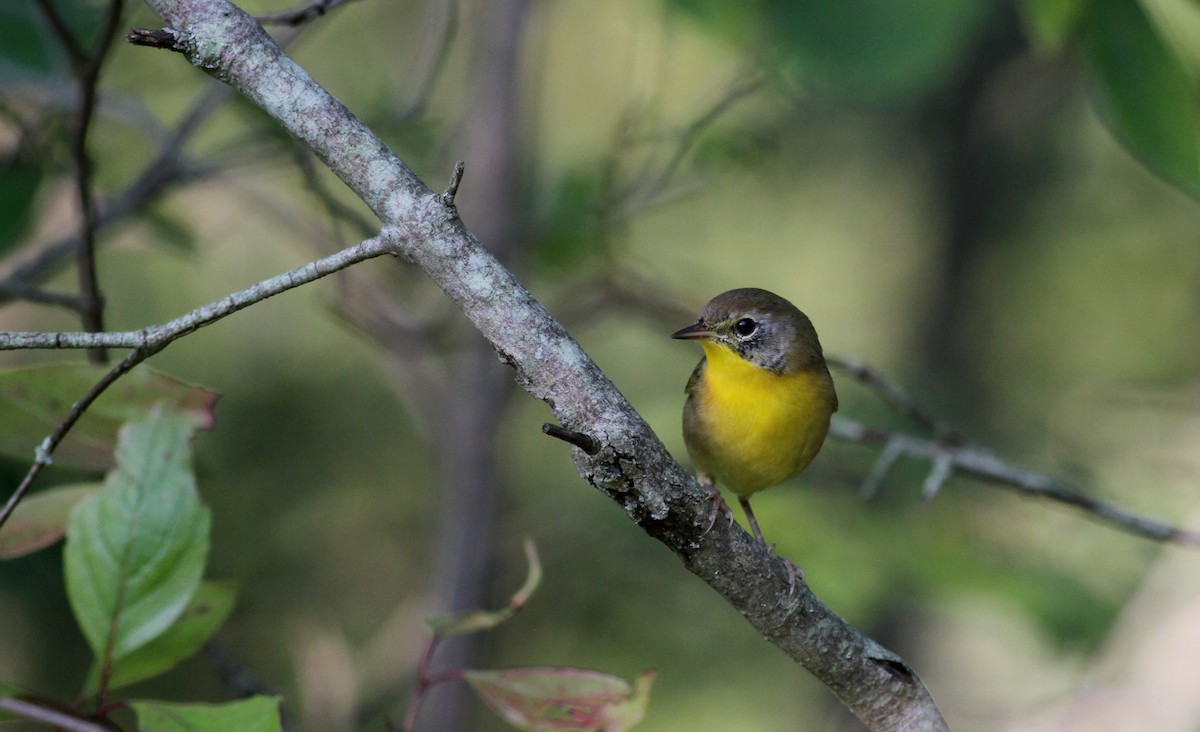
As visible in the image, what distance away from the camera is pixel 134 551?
1947mm

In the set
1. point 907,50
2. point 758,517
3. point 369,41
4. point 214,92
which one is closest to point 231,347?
point 369,41

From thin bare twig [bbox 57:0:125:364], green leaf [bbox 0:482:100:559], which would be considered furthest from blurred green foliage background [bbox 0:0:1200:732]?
green leaf [bbox 0:482:100:559]

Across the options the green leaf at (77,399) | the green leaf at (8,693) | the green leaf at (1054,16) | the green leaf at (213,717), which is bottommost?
the green leaf at (8,693)

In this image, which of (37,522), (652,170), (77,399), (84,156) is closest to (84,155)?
(84,156)

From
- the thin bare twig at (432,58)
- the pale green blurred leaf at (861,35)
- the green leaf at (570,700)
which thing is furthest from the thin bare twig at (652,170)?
the green leaf at (570,700)

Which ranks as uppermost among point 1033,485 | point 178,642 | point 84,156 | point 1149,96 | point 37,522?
point 1149,96

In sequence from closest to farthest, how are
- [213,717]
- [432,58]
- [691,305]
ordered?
[213,717]
[432,58]
[691,305]

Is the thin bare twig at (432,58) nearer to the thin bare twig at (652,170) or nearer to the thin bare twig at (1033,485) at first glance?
the thin bare twig at (652,170)

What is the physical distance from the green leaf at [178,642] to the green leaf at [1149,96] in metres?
2.16

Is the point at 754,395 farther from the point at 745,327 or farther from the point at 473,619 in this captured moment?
the point at 473,619

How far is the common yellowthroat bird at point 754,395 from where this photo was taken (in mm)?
3197

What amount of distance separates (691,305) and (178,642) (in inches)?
135

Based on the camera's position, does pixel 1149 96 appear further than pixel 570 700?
Yes

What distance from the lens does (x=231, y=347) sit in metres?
6.76
